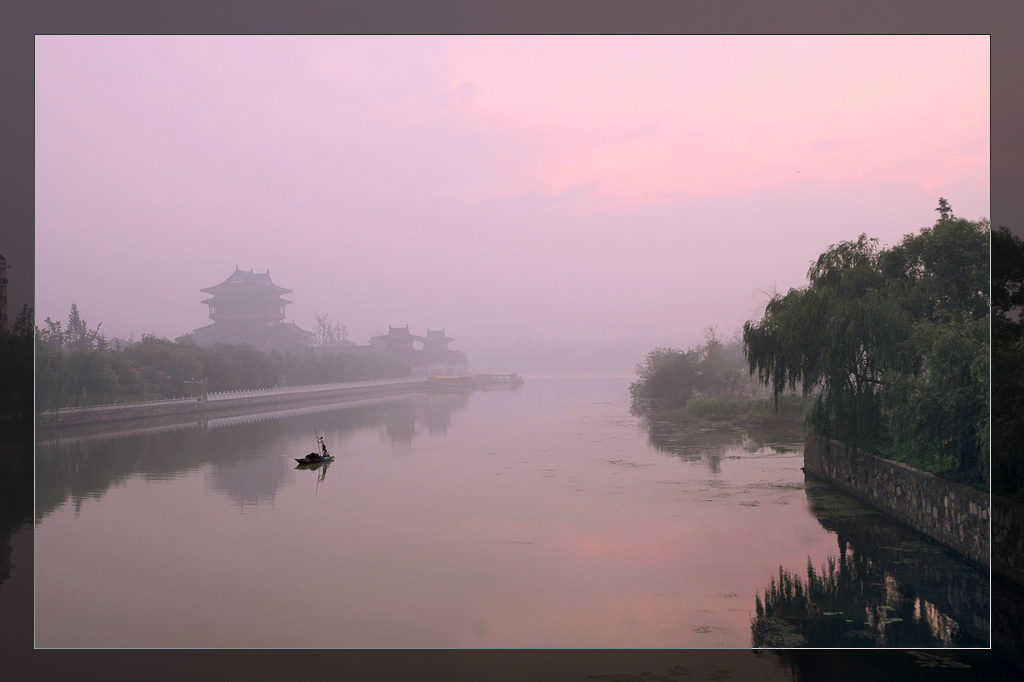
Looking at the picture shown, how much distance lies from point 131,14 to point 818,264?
335 inches

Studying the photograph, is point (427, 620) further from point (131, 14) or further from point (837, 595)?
point (131, 14)

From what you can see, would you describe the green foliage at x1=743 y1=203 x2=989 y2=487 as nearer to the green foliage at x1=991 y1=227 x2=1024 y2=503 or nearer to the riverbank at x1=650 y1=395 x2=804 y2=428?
the green foliage at x1=991 y1=227 x2=1024 y2=503

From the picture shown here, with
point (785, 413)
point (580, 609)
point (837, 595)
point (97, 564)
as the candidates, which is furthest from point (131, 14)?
point (785, 413)

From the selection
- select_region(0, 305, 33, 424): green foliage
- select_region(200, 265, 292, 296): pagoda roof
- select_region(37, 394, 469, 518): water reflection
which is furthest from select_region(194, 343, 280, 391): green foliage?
select_region(0, 305, 33, 424): green foliage

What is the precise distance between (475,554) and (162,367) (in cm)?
1039

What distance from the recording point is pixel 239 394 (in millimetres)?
17656

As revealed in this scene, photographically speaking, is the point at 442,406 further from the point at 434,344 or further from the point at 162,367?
the point at 162,367

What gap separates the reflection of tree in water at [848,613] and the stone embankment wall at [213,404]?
13.4m

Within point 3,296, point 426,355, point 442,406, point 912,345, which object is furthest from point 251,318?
point 912,345

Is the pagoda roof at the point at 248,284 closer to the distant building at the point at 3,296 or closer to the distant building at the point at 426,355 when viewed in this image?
the distant building at the point at 426,355

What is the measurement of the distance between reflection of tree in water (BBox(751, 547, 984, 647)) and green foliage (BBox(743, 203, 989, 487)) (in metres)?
1.27

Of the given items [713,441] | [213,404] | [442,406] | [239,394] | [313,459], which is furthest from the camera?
[442,406]

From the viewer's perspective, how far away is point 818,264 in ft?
35.0

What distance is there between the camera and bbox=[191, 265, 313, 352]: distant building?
59.5 feet
